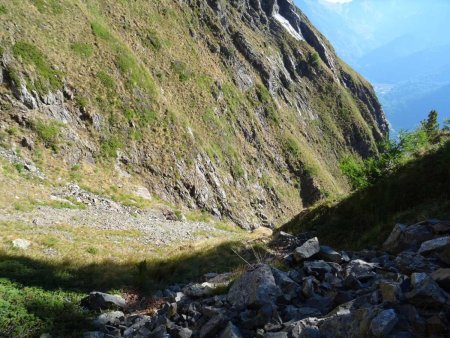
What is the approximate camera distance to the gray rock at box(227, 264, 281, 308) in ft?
28.5

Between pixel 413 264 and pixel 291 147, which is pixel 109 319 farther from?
pixel 291 147

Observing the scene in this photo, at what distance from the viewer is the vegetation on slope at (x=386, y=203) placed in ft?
45.3

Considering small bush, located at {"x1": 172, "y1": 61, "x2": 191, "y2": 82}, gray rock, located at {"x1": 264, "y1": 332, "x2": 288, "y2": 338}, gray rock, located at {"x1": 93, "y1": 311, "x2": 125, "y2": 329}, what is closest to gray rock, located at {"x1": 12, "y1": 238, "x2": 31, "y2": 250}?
gray rock, located at {"x1": 93, "y1": 311, "x2": 125, "y2": 329}

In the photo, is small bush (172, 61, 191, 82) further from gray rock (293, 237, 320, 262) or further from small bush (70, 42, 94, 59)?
gray rock (293, 237, 320, 262)

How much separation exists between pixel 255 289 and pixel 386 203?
30.2 feet

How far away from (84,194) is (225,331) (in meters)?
26.2

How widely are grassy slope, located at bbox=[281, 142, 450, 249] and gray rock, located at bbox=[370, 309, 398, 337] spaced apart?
6.98 m

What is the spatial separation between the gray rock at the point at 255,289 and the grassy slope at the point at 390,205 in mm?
5794

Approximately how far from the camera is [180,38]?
66.4 m

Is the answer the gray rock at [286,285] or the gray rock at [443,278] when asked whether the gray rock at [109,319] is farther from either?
the gray rock at [443,278]

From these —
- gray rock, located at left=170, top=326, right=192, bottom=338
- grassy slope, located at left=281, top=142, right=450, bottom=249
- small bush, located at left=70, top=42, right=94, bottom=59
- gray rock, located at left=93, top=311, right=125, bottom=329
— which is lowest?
gray rock, located at left=170, top=326, right=192, bottom=338

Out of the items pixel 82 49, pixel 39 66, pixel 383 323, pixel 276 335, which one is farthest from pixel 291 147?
pixel 383 323

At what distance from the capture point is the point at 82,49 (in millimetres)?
43406

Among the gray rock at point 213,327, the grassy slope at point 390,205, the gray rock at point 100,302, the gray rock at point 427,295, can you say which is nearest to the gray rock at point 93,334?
the gray rock at point 100,302
